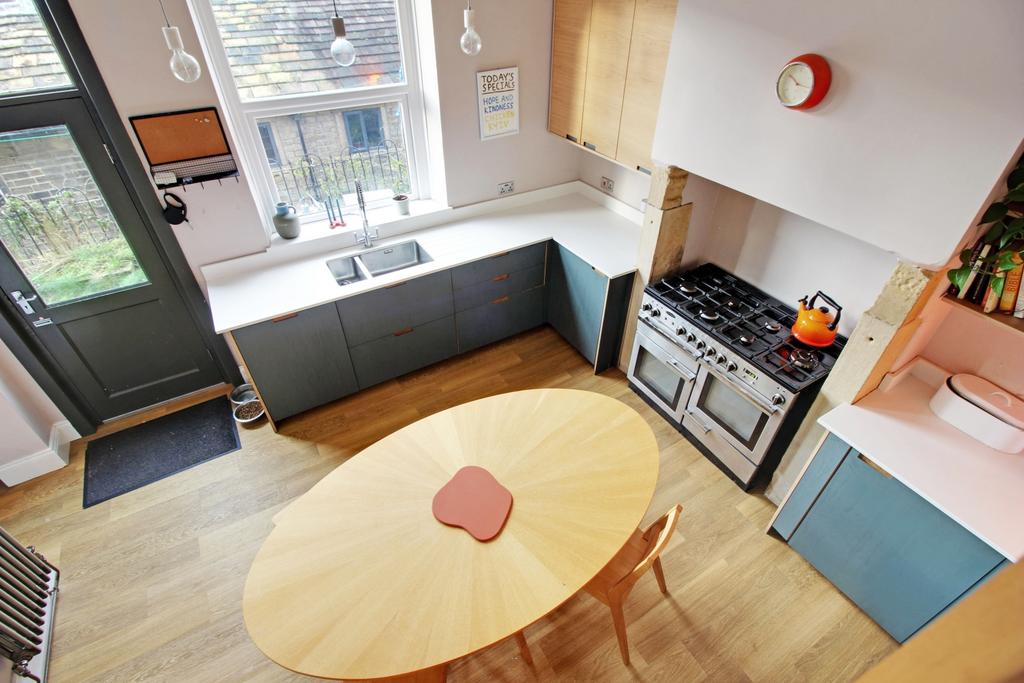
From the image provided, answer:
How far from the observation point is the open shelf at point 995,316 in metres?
1.94

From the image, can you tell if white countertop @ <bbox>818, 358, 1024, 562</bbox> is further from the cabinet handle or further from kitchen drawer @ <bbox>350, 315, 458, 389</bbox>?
kitchen drawer @ <bbox>350, 315, 458, 389</bbox>

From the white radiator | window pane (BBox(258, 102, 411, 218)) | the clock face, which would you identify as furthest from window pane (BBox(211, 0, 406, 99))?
the white radiator

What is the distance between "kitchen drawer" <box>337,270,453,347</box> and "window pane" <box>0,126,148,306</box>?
4.08 ft

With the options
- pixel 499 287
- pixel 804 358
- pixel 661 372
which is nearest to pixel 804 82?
pixel 804 358

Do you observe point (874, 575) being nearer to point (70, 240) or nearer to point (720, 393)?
point (720, 393)

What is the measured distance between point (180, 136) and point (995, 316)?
3807 mm

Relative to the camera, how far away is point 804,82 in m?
2.06

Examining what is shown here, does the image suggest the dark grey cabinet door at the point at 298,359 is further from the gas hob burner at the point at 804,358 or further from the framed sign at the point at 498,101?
the gas hob burner at the point at 804,358

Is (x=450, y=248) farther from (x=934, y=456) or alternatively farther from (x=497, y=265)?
(x=934, y=456)

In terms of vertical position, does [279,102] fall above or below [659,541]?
above

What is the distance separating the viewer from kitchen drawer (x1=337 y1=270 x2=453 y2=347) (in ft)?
10.6

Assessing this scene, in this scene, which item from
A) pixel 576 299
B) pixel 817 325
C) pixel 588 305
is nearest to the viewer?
pixel 817 325

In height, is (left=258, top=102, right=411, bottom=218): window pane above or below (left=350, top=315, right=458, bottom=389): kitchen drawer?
above

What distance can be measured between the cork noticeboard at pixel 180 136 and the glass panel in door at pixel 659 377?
2755mm
